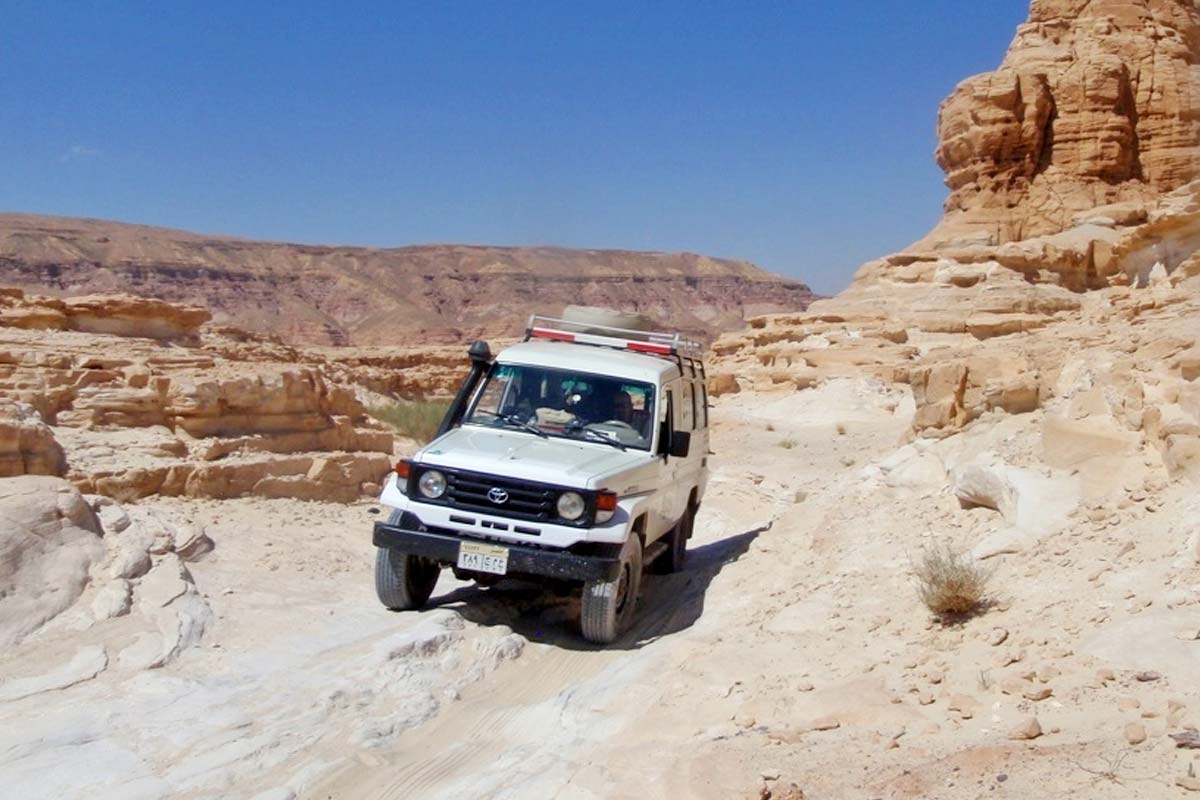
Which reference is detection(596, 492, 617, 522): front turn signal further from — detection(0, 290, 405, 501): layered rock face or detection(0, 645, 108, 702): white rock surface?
detection(0, 290, 405, 501): layered rock face

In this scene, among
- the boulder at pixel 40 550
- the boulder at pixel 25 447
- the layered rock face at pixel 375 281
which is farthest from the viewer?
the layered rock face at pixel 375 281

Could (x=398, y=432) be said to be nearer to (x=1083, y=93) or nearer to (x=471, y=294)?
(x=1083, y=93)

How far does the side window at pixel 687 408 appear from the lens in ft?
29.8

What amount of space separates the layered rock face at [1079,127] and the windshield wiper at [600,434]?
31335 millimetres

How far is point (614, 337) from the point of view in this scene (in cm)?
955

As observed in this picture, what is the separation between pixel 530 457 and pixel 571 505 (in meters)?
0.52

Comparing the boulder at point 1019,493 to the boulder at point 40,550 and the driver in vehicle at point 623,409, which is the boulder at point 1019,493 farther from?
the boulder at point 40,550

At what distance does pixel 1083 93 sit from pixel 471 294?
8409 cm

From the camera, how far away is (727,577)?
9156mm

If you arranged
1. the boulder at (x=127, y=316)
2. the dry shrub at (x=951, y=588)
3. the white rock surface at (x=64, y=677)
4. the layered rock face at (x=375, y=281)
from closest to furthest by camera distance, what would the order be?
the white rock surface at (x=64, y=677)
the dry shrub at (x=951, y=588)
the boulder at (x=127, y=316)
the layered rock face at (x=375, y=281)

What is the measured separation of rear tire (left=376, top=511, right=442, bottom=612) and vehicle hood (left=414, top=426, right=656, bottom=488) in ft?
2.07

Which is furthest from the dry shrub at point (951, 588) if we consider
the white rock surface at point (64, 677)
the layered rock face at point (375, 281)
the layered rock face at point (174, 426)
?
the layered rock face at point (375, 281)

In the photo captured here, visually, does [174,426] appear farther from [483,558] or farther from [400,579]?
[483,558]

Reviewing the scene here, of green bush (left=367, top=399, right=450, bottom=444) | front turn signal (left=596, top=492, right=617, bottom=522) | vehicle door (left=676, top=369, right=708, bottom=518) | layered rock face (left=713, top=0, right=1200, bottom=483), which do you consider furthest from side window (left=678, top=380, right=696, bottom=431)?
layered rock face (left=713, top=0, right=1200, bottom=483)
